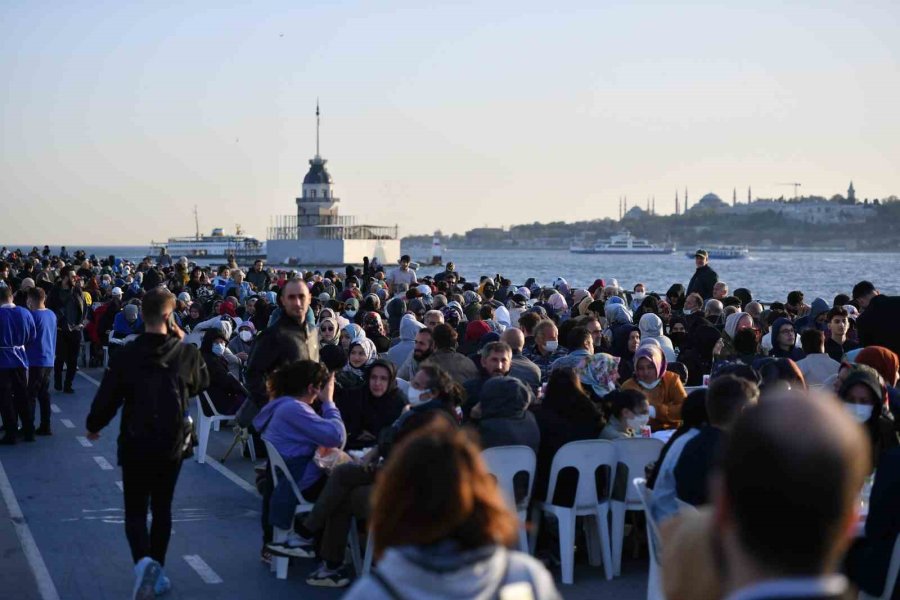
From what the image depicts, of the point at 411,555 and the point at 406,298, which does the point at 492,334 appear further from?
the point at 411,555

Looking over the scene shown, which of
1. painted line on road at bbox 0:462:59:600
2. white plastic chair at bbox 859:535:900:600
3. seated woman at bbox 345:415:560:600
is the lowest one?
painted line on road at bbox 0:462:59:600

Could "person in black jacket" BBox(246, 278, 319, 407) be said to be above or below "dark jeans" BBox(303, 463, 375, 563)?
above

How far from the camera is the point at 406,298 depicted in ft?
56.2

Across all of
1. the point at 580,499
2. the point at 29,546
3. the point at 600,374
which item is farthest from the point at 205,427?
the point at 580,499

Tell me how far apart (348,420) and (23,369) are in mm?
5075

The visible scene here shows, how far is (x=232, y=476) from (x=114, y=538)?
236 cm

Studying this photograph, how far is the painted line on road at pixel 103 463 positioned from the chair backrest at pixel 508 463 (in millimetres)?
5095

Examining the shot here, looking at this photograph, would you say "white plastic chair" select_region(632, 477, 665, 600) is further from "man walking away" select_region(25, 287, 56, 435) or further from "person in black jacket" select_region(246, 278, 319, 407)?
"man walking away" select_region(25, 287, 56, 435)

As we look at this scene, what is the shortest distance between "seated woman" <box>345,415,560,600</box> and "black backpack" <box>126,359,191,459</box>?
12.8 ft

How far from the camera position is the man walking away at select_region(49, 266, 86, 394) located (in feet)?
52.2

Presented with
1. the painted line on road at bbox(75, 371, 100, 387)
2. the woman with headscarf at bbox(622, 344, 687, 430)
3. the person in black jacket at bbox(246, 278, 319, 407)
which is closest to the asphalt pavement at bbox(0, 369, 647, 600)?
the person in black jacket at bbox(246, 278, 319, 407)

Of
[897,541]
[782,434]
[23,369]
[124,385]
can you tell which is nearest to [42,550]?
[124,385]

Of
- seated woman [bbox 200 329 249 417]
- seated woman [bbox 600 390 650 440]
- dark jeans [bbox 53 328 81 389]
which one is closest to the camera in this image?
seated woman [bbox 600 390 650 440]

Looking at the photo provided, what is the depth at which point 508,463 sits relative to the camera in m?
6.55
